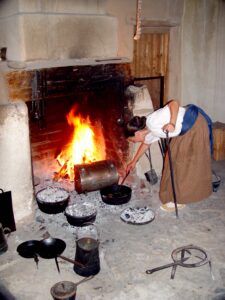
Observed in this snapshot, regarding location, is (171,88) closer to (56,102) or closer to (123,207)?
(56,102)

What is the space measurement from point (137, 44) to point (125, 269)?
4.46m

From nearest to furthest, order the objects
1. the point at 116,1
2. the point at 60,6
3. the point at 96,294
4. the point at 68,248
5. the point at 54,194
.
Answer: the point at 96,294 → the point at 68,248 → the point at 60,6 → the point at 54,194 → the point at 116,1

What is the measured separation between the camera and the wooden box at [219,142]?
7723 millimetres

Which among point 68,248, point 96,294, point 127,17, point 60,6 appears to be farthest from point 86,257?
point 127,17

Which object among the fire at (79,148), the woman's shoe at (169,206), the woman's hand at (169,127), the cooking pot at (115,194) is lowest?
the woman's shoe at (169,206)

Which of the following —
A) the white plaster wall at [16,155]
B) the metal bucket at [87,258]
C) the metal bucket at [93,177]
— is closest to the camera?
the metal bucket at [87,258]

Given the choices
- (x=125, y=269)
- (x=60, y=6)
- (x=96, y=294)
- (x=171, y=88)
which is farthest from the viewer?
(x=171, y=88)

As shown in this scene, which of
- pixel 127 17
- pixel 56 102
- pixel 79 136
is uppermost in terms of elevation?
pixel 127 17

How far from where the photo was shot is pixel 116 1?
6.04 meters

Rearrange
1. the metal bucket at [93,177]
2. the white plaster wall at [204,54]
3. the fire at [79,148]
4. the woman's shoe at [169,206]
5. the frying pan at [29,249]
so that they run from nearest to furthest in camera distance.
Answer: the frying pan at [29,249] < the woman's shoe at [169,206] < the metal bucket at [93,177] < the fire at [79,148] < the white plaster wall at [204,54]

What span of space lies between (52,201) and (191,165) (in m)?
2.37

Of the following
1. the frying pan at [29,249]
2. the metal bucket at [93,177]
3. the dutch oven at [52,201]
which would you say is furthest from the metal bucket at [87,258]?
the metal bucket at [93,177]

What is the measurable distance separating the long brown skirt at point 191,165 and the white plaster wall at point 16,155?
238 centimetres

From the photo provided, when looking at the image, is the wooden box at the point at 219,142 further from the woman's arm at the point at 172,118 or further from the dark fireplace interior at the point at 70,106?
the woman's arm at the point at 172,118
